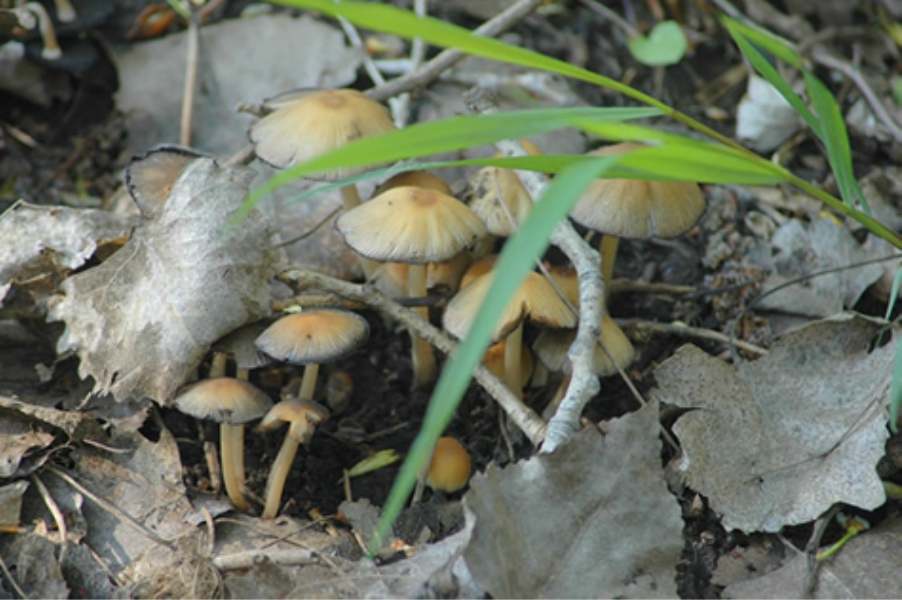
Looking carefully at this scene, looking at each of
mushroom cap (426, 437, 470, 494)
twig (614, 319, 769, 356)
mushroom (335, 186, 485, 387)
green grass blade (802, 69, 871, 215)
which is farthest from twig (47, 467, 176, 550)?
green grass blade (802, 69, 871, 215)

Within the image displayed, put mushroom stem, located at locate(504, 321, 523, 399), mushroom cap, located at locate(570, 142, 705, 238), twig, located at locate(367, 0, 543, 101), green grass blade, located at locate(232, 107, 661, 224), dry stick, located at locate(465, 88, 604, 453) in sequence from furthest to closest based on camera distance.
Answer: twig, located at locate(367, 0, 543, 101)
mushroom stem, located at locate(504, 321, 523, 399)
mushroom cap, located at locate(570, 142, 705, 238)
dry stick, located at locate(465, 88, 604, 453)
green grass blade, located at locate(232, 107, 661, 224)

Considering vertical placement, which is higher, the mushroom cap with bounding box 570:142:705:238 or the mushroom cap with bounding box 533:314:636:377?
the mushroom cap with bounding box 570:142:705:238

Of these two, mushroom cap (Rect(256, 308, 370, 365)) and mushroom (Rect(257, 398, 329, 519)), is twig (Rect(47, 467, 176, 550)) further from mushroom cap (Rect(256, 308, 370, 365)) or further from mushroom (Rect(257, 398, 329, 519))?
mushroom cap (Rect(256, 308, 370, 365))

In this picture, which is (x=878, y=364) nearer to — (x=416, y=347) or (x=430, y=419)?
(x=416, y=347)

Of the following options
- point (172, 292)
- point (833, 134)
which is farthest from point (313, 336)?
point (833, 134)

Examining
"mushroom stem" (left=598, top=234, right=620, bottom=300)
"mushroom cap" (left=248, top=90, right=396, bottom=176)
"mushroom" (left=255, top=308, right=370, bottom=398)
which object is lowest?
"mushroom stem" (left=598, top=234, right=620, bottom=300)

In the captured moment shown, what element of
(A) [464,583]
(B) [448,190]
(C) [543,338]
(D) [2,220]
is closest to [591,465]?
(A) [464,583]

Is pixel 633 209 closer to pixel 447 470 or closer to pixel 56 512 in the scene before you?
pixel 447 470

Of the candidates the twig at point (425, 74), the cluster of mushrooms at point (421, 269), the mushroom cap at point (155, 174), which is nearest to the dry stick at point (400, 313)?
the cluster of mushrooms at point (421, 269)
